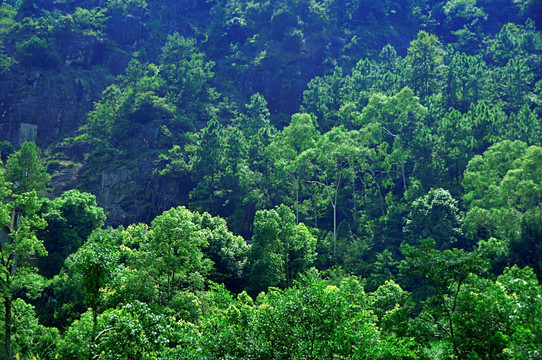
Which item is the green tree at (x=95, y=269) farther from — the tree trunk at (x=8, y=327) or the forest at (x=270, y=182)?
the tree trunk at (x=8, y=327)

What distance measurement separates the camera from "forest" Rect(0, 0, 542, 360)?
18047 mm

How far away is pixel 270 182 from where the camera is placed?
193ft

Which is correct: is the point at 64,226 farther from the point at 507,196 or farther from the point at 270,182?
the point at 507,196

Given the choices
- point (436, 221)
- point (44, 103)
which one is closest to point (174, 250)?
point (436, 221)

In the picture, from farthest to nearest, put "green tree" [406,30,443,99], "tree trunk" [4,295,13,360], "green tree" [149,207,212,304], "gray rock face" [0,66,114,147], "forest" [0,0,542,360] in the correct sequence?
"gray rock face" [0,66,114,147] → "green tree" [406,30,443,99] → "green tree" [149,207,212,304] → "tree trunk" [4,295,13,360] → "forest" [0,0,542,360]

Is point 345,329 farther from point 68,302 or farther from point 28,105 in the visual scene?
point 28,105

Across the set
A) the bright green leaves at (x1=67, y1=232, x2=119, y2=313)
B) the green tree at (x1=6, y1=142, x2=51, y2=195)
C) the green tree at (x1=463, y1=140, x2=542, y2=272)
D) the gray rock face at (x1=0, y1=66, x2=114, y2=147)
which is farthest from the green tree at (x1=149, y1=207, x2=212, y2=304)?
→ the gray rock face at (x1=0, y1=66, x2=114, y2=147)

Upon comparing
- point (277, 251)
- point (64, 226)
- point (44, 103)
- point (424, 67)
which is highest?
point (424, 67)

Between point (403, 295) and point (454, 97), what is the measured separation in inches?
1652

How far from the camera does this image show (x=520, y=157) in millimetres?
44688

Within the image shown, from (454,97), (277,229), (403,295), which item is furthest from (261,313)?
(454,97)

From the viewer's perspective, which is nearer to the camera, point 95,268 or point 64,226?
point 95,268

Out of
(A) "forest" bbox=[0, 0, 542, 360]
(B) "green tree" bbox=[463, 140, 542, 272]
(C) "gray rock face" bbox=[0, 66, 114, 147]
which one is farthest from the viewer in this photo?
(C) "gray rock face" bbox=[0, 66, 114, 147]

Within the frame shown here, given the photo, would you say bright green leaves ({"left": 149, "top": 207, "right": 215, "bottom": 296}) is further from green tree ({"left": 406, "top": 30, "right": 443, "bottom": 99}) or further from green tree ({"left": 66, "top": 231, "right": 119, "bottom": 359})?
green tree ({"left": 406, "top": 30, "right": 443, "bottom": 99})
